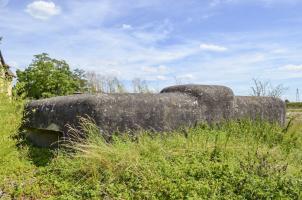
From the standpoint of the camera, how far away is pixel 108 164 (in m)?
5.39

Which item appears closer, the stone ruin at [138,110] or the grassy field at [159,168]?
the grassy field at [159,168]

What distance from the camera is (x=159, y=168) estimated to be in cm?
523

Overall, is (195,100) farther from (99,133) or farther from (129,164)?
(129,164)

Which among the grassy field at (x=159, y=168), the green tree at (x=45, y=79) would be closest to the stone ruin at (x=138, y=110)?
the grassy field at (x=159, y=168)

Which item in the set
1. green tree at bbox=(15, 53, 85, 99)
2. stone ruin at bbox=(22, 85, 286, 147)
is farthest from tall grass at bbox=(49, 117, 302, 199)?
green tree at bbox=(15, 53, 85, 99)

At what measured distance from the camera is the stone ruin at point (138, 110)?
21.5ft

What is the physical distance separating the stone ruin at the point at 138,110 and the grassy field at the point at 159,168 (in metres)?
0.25

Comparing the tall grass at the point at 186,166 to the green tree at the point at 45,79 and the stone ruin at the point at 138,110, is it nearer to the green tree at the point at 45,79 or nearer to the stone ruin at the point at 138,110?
the stone ruin at the point at 138,110

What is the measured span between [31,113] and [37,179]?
2304mm

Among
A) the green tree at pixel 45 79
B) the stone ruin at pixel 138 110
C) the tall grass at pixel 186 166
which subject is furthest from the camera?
the green tree at pixel 45 79

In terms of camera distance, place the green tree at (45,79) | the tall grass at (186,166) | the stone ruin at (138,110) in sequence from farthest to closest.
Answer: the green tree at (45,79) < the stone ruin at (138,110) < the tall grass at (186,166)

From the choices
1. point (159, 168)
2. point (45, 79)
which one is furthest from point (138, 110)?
point (45, 79)

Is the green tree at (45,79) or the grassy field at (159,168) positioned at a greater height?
the green tree at (45,79)

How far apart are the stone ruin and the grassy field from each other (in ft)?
0.82
